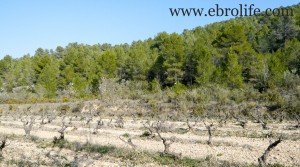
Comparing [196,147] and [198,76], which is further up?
[198,76]

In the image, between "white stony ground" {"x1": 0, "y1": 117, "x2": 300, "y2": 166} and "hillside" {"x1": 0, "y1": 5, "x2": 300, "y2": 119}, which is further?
"hillside" {"x1": 0, "y1": 5, "x2": 300, "y2": 119}

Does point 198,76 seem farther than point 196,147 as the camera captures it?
Yes

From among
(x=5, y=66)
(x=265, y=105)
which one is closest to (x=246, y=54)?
(x=265, y=105)

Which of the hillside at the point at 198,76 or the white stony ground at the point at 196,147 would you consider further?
the hillside at the point at 198,76

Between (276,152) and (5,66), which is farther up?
(5,66)

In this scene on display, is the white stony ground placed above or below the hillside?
below

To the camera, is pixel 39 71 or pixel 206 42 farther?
pixel 39 71

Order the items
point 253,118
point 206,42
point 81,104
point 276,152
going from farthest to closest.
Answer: point 206,42 < point 81,104 < point 253,118 < point 276,152

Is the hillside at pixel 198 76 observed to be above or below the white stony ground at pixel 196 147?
above

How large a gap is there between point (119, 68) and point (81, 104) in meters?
20.0

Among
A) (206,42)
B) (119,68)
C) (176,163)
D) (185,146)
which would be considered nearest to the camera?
(176,163)

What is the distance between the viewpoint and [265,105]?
38500 millimetres

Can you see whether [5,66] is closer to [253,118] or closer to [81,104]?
[81,104]

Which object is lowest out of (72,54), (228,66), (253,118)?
(253,118)
